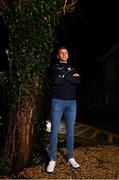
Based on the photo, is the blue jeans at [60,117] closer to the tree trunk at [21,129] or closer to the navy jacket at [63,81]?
the navy jacket at [63,81]

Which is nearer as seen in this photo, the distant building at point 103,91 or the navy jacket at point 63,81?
the navy jacket at point 63,81

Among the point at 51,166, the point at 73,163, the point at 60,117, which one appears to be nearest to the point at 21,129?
the point at 60,117

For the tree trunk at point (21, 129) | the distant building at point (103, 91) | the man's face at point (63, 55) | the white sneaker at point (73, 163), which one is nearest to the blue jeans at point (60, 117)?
the white sneaker at point (73, 163)

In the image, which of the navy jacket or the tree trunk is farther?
the tree trunk

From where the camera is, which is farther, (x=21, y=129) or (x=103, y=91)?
(x=103, y=91)

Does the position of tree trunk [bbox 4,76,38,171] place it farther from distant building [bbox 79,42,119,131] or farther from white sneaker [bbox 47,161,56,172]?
distant building [bbox 79,42,119,131]

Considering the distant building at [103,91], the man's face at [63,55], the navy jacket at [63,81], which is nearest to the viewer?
the navy jacket at [63,81]

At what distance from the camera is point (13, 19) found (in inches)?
275

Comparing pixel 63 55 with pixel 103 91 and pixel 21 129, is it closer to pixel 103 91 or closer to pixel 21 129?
pixel 21 129

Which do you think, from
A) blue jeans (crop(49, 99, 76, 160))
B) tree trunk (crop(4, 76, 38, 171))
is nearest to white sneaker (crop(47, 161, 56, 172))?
blue jeans (crop(49, 99, 76, 160))

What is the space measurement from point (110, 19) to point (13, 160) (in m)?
27.0

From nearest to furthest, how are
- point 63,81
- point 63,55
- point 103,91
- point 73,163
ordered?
point 63,81 → point 63,55 → point 73,163 → point 103,91

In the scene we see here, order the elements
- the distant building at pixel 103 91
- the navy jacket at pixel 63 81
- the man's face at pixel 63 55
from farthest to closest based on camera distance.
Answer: the distant building at pixel 103 91 < the man's face at pixel 63 55 < the navy jacket at pixel 63 81

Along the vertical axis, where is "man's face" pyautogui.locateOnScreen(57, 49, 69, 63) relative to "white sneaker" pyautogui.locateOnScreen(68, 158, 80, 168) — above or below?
above
